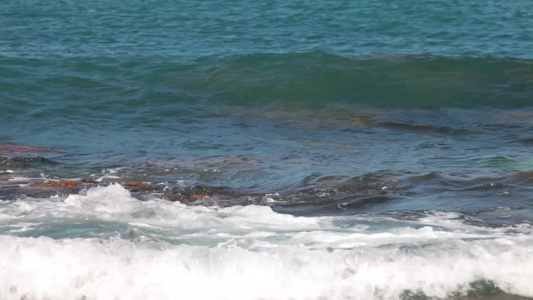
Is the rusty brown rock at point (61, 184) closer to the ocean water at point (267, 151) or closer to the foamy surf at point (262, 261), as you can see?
the ocean water at point (267, 151)

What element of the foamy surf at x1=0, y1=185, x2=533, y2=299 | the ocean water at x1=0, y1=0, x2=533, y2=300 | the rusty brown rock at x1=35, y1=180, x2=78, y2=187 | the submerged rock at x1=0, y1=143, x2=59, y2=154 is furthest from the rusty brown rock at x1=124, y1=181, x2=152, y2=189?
the submerged rock at x1=0, y1=143, x2=59, y2=154

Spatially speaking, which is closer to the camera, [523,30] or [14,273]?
[14,273]

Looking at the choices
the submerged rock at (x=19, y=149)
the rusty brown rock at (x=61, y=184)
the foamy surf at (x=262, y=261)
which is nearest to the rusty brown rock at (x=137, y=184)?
the rusty brown rock at (x=61, y=184)

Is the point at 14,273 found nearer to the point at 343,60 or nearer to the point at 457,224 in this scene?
the point at 457,224

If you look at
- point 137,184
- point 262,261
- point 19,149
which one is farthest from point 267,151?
point 262,261

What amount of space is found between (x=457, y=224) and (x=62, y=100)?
9.03m

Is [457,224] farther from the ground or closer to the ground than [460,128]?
farther from the ground

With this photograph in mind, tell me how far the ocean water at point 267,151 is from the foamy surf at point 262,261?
16 mm

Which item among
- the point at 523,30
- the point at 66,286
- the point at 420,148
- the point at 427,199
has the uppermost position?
the point at 66,286

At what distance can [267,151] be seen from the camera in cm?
1050

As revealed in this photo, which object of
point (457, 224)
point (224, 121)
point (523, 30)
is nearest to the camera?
point (457, 224)

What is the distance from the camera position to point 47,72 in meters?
16.1

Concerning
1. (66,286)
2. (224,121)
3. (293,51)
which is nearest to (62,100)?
(224,121)

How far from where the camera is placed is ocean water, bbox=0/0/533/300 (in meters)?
5.68
